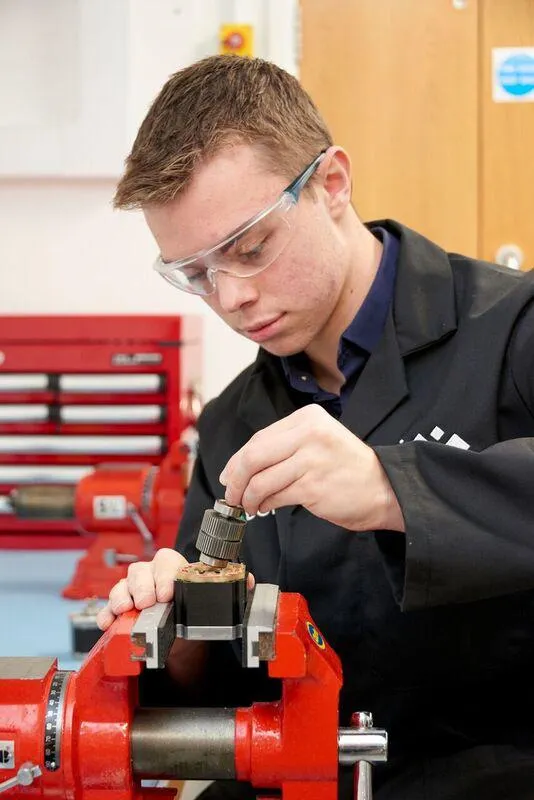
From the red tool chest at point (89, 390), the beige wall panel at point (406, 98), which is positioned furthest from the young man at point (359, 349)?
the beige wall panel at point (406, 98)

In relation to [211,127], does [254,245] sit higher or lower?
lower

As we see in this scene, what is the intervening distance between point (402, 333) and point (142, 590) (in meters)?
0.48

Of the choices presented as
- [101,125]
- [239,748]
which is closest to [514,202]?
[101,125]

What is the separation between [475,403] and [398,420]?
0.09 meters

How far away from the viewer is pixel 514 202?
287 centimetres

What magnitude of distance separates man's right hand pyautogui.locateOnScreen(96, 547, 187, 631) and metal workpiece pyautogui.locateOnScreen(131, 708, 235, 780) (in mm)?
131

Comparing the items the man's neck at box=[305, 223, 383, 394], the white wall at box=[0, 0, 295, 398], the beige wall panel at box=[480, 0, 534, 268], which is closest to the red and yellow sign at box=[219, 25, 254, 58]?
the white wall at box=[0, 0, 295, 398]

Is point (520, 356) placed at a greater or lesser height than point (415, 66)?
lesser

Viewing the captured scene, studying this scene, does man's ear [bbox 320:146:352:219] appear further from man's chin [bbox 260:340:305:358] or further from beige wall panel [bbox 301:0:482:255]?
beige wall panel [bbox 301:0:482:255]

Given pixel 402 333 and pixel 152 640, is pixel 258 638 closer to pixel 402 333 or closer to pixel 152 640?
pixel 152 640

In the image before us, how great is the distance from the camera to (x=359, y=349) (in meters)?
1.22

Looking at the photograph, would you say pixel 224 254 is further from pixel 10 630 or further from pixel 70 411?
pixel 70 411

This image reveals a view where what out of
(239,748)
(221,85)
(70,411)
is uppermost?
(221,85)

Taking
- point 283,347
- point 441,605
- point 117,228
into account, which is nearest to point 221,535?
point 441,605
